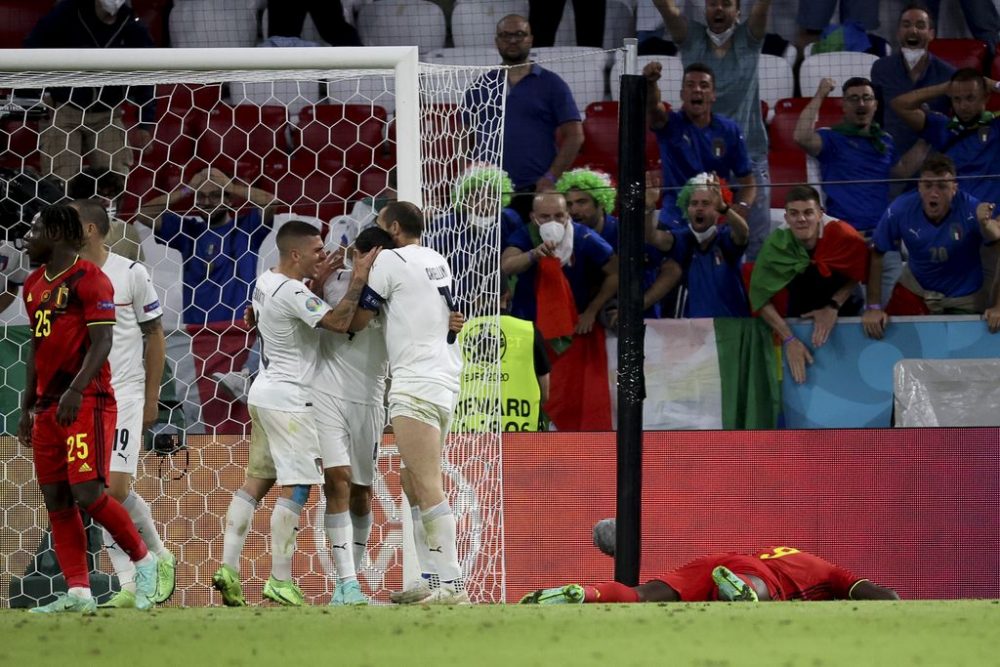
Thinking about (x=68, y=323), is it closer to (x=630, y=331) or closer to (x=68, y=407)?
(x=68, y=407)

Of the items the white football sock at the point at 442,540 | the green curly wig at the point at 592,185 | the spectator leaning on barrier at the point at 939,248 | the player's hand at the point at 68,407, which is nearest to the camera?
the player's hand at the point at 68,407

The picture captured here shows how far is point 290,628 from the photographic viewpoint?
149 inches

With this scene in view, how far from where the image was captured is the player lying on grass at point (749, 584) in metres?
5.14

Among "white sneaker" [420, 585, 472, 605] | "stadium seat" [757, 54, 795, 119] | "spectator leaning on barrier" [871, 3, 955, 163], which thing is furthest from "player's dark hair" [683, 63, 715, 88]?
"white sneaker" [420, 585, 472, 605]

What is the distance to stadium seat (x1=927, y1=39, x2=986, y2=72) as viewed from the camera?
9.45 meters

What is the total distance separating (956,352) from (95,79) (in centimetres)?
493

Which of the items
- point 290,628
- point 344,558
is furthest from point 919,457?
point 290,628

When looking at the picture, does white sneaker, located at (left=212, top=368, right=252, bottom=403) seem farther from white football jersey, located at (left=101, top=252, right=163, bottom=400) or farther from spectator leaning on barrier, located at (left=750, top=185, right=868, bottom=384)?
spectator leaning on barrier, located at (left=750, top=185, right=868, bottom=384)

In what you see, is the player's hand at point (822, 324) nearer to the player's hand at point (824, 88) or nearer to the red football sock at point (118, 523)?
the player's hand at point (824, 88)

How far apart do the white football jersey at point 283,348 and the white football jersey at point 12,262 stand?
2.67m

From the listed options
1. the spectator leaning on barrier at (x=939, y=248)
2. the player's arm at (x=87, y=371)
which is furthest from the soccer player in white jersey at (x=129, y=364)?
the spectator leaning on barrier at (x=939, y=248)

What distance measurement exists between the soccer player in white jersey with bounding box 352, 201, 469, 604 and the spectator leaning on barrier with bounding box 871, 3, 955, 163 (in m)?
4.59

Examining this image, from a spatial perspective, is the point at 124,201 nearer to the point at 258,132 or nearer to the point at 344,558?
the point at 258,132

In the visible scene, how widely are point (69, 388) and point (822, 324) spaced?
4.55 metres
